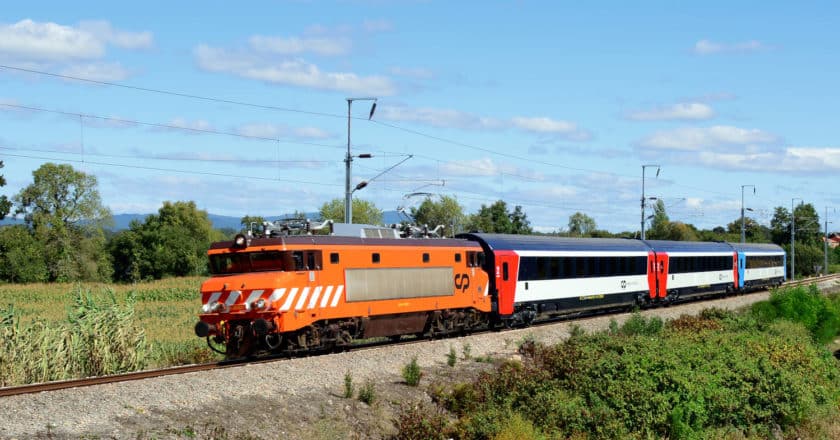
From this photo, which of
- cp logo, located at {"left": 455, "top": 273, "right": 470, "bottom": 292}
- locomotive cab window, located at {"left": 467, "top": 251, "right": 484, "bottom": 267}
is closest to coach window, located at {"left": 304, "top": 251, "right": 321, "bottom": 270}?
cp logo, located at {"left": 455, "top": 273, "right": 470, "bottom": 292}

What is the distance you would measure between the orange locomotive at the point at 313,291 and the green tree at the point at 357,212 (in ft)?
242

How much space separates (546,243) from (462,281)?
7345 mm

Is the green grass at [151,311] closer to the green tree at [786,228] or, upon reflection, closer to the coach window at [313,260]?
the coach window at [313,260]

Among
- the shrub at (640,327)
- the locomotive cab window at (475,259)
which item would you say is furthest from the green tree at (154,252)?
the shrub at (640,327)

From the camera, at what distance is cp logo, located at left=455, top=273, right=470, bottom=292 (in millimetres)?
30078

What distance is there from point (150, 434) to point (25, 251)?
80777mm

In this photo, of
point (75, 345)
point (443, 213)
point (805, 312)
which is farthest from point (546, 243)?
point (443, 213)

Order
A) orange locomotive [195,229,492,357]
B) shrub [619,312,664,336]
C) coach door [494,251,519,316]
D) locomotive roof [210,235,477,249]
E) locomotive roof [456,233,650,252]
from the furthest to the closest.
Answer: locomotive roof [456,233,650,252], coach door [494,251,519,316], shrub [619,312,664,336], locomotive roof [210,235,477,249], orange locomotive [195,229,492,357]

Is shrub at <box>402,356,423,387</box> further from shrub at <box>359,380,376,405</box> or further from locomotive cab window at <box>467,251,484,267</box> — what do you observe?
locomotive cab window at <box>467,251,484,267</box>

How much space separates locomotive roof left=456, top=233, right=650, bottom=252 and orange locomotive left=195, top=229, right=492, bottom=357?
5.14 meters

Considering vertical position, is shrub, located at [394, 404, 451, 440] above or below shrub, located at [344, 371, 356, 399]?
below

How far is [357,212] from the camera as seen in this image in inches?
4208

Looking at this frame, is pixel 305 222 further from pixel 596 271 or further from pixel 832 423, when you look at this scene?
pixel 596 271

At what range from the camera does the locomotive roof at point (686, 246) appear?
47.6 meters
